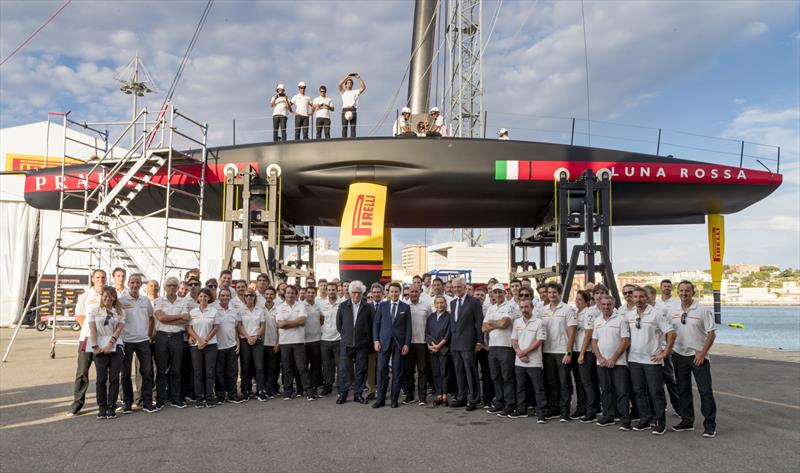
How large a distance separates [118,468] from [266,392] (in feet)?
10.3

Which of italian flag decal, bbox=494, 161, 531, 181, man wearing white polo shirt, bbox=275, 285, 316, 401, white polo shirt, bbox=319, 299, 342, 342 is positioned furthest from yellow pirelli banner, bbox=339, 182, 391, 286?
man wearing white polo shirt, bbox=275, 285, 316, 401

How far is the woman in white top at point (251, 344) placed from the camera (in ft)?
23.9

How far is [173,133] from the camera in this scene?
10.7 meters

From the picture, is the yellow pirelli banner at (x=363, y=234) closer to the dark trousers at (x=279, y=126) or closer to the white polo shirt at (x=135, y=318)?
the dark trousers at (x=279, y=126)

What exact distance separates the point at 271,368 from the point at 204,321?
117 centimetres

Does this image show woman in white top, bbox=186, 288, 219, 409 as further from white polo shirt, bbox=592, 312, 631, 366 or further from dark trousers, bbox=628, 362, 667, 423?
dark trousers, bbox=628, 362, 667, 423

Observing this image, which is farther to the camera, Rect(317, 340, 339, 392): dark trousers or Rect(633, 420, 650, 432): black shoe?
Rect(317, 340, 339, 392): dark trousers

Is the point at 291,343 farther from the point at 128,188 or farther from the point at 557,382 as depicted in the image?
the point at 128,188

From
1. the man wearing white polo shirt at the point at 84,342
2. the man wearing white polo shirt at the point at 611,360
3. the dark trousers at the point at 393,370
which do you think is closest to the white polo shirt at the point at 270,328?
the dark trousers at the point at 393,370

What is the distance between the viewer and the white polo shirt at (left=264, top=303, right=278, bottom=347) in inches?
296

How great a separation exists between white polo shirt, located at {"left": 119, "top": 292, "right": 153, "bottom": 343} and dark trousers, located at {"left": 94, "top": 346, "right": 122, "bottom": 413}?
257 mm

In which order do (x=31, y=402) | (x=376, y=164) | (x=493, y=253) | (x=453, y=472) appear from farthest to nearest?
(x=493, y=253) < (x=376, y=164) < (x=31, y=402) < (x=453, y=472)

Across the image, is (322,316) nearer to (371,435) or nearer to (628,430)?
(371,435)

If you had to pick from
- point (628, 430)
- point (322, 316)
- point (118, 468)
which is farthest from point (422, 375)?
point (118, 468)
